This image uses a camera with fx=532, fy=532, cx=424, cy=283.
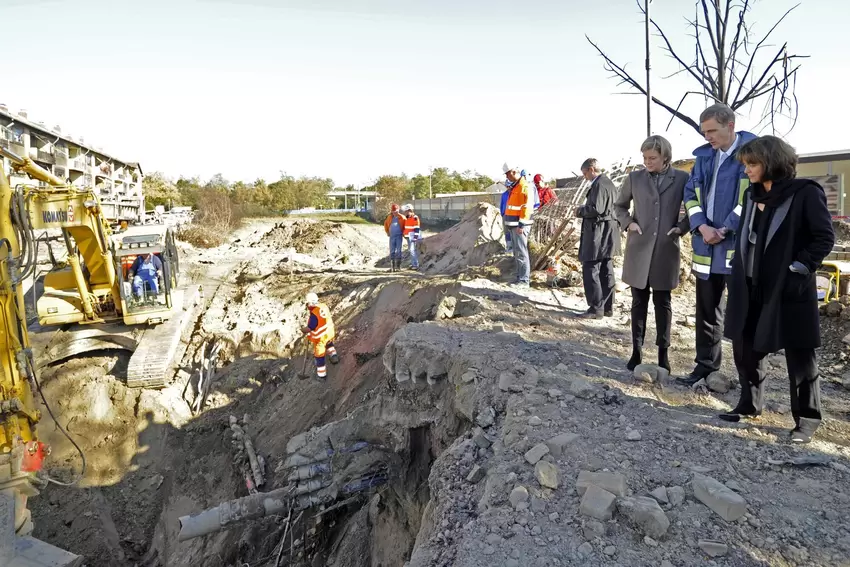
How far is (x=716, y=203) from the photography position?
376 centimetres

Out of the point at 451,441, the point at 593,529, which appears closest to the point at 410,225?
the point at 451,441

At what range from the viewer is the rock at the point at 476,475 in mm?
3264

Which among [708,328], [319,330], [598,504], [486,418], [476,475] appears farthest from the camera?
[319,330]

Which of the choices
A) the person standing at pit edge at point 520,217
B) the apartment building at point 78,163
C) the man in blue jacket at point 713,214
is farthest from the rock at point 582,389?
the apartment building at point 78,163

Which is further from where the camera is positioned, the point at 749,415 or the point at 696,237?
the point at 696,237

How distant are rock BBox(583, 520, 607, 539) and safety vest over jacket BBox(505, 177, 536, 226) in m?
5.82

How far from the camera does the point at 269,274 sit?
50.4ft

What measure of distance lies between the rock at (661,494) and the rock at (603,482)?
0.14 metres

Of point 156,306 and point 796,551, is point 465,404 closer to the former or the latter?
point 796,551

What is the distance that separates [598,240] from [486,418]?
325 cm

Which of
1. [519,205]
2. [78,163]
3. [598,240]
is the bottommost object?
[598,240]

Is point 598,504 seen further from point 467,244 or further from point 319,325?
point 467,244

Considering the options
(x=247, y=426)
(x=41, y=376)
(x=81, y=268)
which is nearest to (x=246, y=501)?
(x=247, y=426)

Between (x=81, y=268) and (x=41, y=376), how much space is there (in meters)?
2.07
